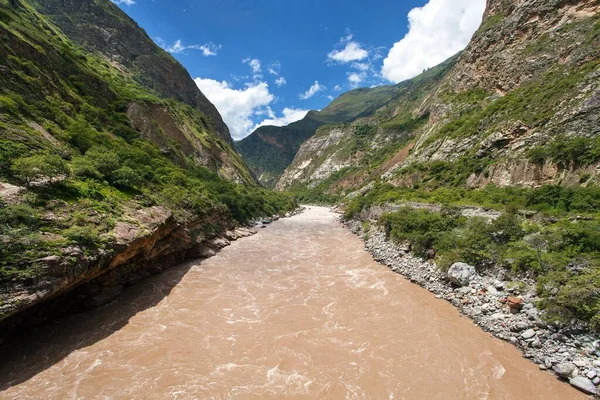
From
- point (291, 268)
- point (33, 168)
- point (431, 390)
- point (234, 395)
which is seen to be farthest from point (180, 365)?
point (291, 268)

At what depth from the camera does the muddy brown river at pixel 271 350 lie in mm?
9508

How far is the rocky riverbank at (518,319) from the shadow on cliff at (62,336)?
15931mm

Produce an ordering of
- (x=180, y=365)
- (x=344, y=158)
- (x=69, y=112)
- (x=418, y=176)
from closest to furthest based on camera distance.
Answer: (x=180, y=365)
(x=69, y=112)
(x=418, y=176)
(x=344, y=158)

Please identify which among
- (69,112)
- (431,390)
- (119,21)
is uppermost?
(119,21)

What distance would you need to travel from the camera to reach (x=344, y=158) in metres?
126

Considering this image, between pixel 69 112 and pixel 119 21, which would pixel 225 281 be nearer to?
pixel 69 112

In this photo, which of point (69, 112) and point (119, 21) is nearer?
point (69, 112)

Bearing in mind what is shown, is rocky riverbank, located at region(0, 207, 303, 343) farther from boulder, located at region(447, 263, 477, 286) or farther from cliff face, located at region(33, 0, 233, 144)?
cliff face, located at region(33, 0, 233, 144)

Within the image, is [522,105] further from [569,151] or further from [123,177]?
[123,177]

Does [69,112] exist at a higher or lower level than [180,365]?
higher

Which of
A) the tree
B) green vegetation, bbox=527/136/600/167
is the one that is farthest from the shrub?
green vegetation, bbox=527/136/600/167

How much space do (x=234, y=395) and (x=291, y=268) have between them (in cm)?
1349

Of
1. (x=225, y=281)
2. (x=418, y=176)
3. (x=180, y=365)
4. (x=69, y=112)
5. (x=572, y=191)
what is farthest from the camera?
(x=418, y=176)

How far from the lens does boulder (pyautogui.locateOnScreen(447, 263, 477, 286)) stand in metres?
16.2
